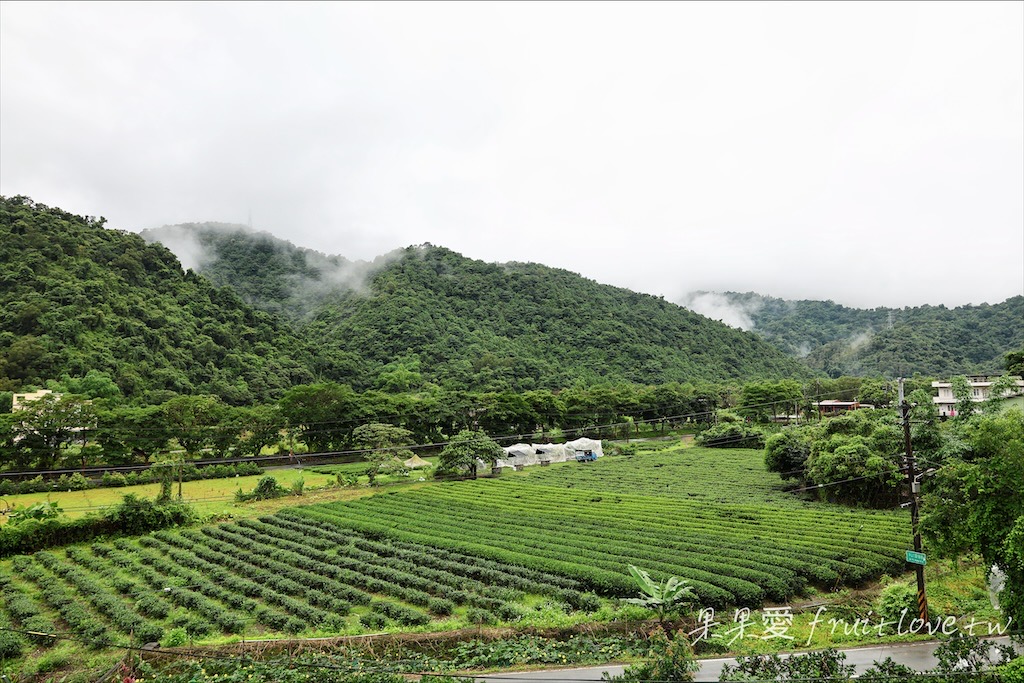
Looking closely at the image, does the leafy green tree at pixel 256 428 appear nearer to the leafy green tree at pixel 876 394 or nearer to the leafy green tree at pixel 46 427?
the leafy green tree at pixel 46 427

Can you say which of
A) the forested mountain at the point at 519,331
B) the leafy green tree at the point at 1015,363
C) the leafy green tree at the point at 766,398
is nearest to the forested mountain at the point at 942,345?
the forested mountain at the point at 519,331

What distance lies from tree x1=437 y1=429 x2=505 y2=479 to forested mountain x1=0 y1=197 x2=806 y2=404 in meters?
35.6

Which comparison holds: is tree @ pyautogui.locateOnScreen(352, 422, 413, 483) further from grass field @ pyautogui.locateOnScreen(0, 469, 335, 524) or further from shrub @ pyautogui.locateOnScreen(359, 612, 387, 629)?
shrub @ pyautogui.locateOnScreen(359, 612, 387, 629)

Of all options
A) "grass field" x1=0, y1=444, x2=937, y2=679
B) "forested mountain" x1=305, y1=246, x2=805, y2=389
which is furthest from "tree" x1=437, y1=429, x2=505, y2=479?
"forested mountain" x1=305, y1=246, x2=805, y2=389

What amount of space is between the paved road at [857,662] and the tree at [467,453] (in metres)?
32.5

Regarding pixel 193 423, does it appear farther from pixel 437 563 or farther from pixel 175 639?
pixel 175 639

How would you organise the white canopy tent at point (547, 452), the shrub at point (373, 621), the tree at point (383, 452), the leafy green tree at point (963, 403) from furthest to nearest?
the white canopy tent at point (547, 452) → the tree at point (383, 452) → the leafy green tree at point (963, 403) → the shrub at point (373, 621)

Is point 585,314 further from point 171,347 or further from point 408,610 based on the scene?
point 408,610

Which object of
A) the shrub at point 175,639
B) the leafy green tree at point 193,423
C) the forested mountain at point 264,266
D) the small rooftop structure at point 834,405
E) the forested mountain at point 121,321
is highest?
the forested mountain at point 264,266

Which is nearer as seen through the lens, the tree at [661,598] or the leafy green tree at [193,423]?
the tree at [661,598]

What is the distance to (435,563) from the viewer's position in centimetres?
2511

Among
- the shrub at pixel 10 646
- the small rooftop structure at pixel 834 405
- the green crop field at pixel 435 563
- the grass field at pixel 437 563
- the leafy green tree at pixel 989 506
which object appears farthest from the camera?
the small rooftop structure at pixel 834 405

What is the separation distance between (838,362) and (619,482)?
432 ft

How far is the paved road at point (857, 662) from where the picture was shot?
1446 cm
